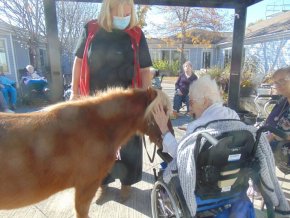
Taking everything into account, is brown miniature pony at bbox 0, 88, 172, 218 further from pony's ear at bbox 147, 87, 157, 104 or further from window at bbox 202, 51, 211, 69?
window at bbox 202, 51, 211, 69

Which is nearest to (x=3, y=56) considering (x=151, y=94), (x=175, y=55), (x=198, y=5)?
(x=198, y=5)

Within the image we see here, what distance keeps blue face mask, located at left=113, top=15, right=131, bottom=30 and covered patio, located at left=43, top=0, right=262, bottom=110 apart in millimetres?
1806

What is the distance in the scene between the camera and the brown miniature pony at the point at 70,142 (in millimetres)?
1643

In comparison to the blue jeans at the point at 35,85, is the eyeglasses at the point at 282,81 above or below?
above

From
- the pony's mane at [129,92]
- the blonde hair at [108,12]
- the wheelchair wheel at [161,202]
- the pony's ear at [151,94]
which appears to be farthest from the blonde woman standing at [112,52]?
the wheelchair wheel at [161,202]

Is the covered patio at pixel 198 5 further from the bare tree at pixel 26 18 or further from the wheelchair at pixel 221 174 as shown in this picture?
the bare tree at pixel 26 18

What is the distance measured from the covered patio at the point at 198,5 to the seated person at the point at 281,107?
231cm

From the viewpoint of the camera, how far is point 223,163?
165 cm

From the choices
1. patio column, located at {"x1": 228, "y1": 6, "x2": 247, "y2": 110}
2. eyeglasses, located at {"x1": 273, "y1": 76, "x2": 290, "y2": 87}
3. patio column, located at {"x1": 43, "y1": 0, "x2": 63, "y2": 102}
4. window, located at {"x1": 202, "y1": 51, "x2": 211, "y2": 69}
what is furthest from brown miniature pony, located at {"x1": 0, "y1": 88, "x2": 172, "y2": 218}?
window, located at {"x1": 202, "y1": 51, "x2": 211, "y2": 69}

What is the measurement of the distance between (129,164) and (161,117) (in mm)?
1001

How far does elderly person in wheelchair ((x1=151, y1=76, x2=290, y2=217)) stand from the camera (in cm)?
162

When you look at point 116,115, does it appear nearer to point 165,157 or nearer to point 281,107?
point 165,157

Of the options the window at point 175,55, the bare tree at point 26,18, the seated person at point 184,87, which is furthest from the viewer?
the window at point 175,55

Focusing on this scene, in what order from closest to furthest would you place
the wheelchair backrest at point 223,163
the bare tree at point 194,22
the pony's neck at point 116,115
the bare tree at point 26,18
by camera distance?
the wheelchair backrest at point 223,163
the pony's neck at point 116,115
the bare tree at point 26,18
the bare tree at point 194,22
